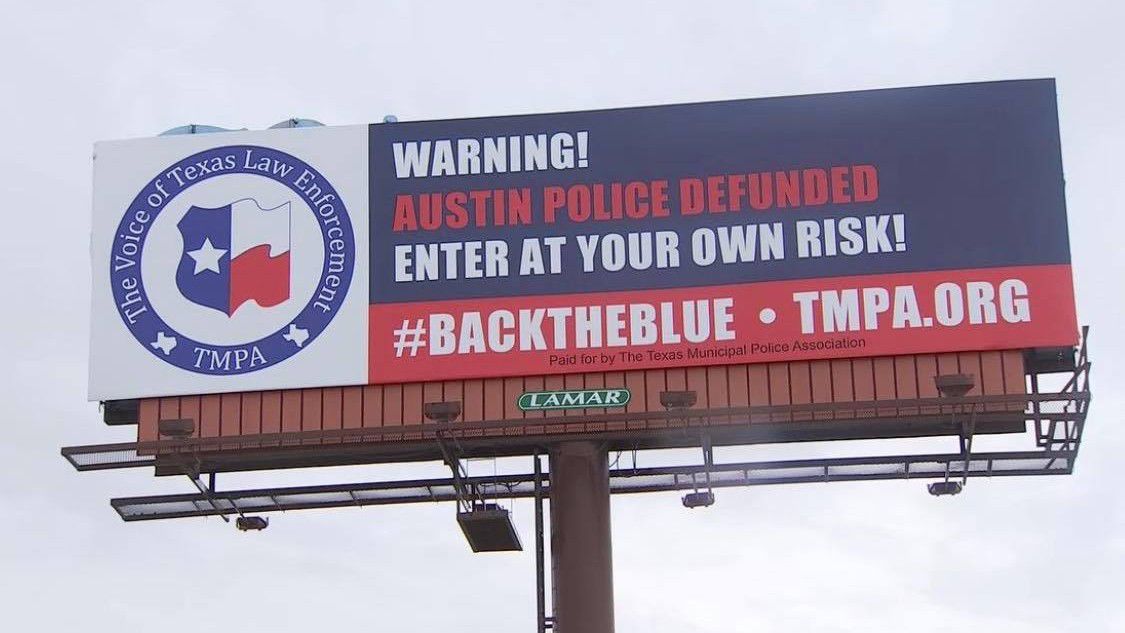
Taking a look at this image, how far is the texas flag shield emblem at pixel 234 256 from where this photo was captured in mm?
26969

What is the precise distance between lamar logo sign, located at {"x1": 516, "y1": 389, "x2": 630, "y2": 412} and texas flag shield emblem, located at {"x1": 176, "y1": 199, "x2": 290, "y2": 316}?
11.2 feet

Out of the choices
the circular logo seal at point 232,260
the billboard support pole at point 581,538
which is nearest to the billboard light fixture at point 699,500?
the billboard support pole at point 581,538

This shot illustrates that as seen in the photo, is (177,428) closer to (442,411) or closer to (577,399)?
(442,411)

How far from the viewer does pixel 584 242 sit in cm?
2672

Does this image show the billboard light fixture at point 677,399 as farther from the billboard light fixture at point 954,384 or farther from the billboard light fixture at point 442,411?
the billboard light fixture at point 954,384

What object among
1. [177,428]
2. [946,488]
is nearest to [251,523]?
[177,428]

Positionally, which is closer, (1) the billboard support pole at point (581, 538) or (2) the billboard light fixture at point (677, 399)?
(1) the billboard support pole at point (581, 538)

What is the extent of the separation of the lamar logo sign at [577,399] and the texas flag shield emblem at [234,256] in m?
3.42

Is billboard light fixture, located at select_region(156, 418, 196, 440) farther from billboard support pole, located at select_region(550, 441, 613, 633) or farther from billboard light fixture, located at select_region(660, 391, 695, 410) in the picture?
billboard light fixture, located at select_region(660, 391, 695, 410)

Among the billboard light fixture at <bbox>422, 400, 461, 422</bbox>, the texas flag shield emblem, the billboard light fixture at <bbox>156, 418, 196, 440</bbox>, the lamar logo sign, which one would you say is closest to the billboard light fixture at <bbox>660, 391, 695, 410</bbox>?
the lamar logo sign

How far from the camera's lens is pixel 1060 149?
26344 millimetres

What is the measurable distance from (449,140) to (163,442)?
16.8ft

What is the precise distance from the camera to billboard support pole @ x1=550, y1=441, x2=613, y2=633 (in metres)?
25.2

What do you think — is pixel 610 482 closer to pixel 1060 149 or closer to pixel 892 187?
pixel 892 187
